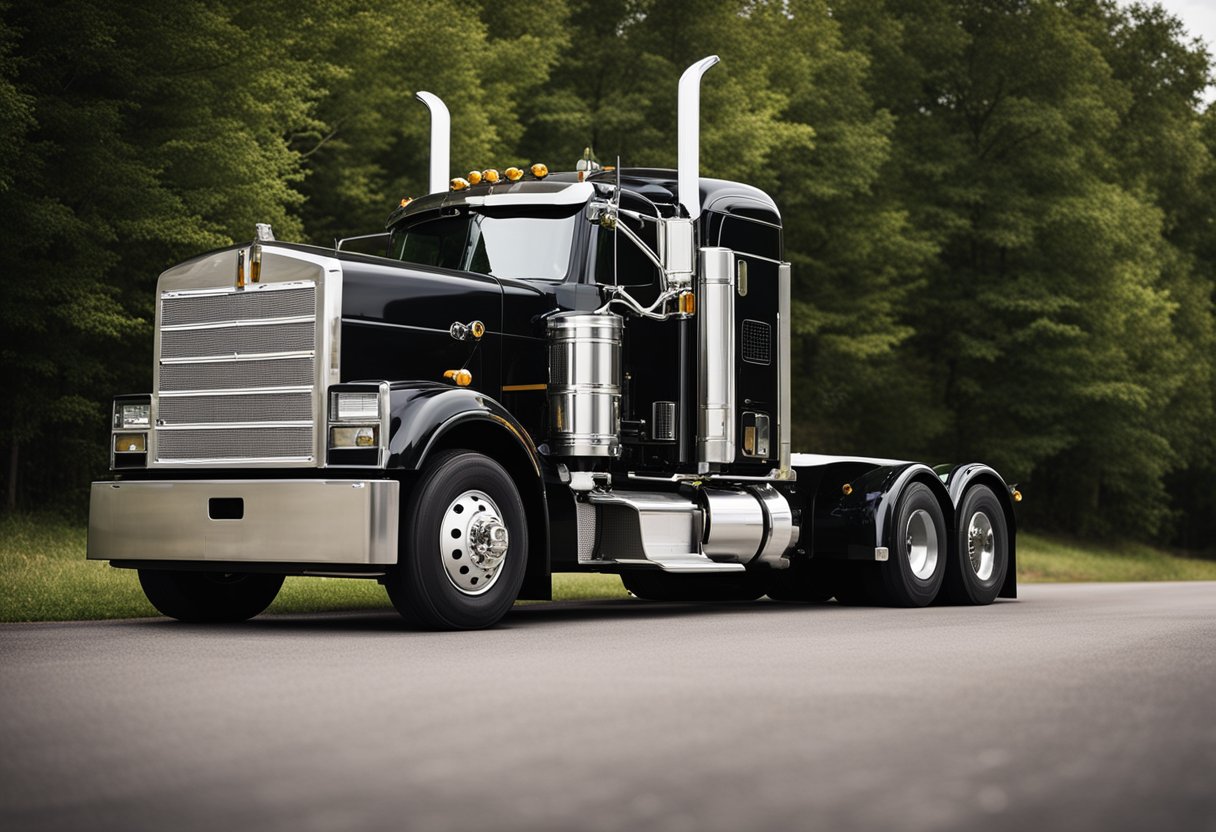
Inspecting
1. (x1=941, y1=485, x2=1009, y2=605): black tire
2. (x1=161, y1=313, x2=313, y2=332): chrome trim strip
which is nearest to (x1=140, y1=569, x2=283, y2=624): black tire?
(x1=161, y1=313, x2=313, y2=332): chrome trim strip

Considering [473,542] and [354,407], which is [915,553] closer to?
[473,542]

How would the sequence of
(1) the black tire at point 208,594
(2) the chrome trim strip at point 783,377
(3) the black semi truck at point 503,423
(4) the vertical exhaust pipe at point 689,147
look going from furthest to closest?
(2) the chrome trim strip at point 783,377 → (4) the vertical exhaust pipe at point 689,147 → (1) the black tire at point 208,594 → (3) the black semi truck at point 503,423

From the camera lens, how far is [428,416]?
10641 mm

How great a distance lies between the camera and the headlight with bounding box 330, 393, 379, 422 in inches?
416

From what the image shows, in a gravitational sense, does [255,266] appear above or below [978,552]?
above

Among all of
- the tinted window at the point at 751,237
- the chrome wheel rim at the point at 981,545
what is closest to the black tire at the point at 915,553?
the chrome wheel rim at the point at 981,545

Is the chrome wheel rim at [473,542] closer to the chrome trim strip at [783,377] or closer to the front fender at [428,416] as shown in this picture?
the front fender at [428,416]

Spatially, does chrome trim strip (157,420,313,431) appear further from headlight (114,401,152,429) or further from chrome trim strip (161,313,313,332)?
chrome trim strip (161,313,313,332)

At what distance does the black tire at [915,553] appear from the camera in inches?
577

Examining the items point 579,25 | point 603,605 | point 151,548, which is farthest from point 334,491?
point 579,25

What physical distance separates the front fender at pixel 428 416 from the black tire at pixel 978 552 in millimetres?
5685

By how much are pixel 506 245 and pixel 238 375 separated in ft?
8.31

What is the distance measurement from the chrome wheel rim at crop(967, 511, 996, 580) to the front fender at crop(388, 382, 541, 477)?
5958 millimetres

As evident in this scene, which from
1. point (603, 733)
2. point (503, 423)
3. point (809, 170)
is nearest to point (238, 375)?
point (503, 423)
